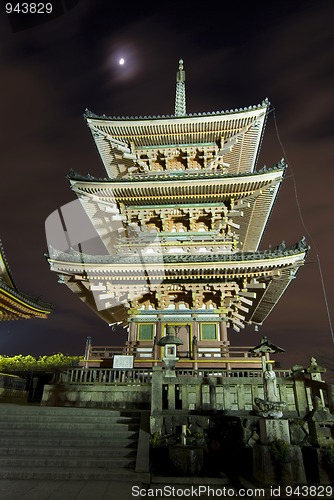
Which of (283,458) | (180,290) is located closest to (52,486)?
(283,458)

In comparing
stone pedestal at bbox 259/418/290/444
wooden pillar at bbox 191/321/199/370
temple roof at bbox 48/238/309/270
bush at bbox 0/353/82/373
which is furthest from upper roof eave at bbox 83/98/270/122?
bush at bbox 0/353/82/373

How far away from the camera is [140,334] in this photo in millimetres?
16906

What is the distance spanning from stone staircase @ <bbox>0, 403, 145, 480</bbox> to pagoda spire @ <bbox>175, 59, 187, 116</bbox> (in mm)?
23057

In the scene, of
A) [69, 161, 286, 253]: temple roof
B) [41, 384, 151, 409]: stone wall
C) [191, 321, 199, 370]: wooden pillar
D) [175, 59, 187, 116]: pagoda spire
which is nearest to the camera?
[41, 384, 151, 409]: stone wall

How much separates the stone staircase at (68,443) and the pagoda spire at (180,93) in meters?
23.1

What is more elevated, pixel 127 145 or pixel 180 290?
pixel 127 145

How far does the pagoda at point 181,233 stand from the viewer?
16094 mm

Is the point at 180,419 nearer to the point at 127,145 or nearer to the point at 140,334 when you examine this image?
the point at 140,334

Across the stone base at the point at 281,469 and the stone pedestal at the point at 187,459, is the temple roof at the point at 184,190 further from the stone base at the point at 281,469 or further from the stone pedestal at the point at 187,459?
the stone base at the point at 281,469

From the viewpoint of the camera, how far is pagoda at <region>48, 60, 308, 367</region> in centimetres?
1609

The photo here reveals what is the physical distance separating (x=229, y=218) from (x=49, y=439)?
15700 millimetres

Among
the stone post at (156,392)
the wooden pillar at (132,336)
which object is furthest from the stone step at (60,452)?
the wooden pillar at (132,336)

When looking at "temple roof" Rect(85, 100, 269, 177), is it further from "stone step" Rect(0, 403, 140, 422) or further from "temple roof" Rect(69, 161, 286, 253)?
"stone step" Rect(0, 403, 140, 422)

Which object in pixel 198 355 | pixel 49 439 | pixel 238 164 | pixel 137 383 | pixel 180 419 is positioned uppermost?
pixel 238 164
